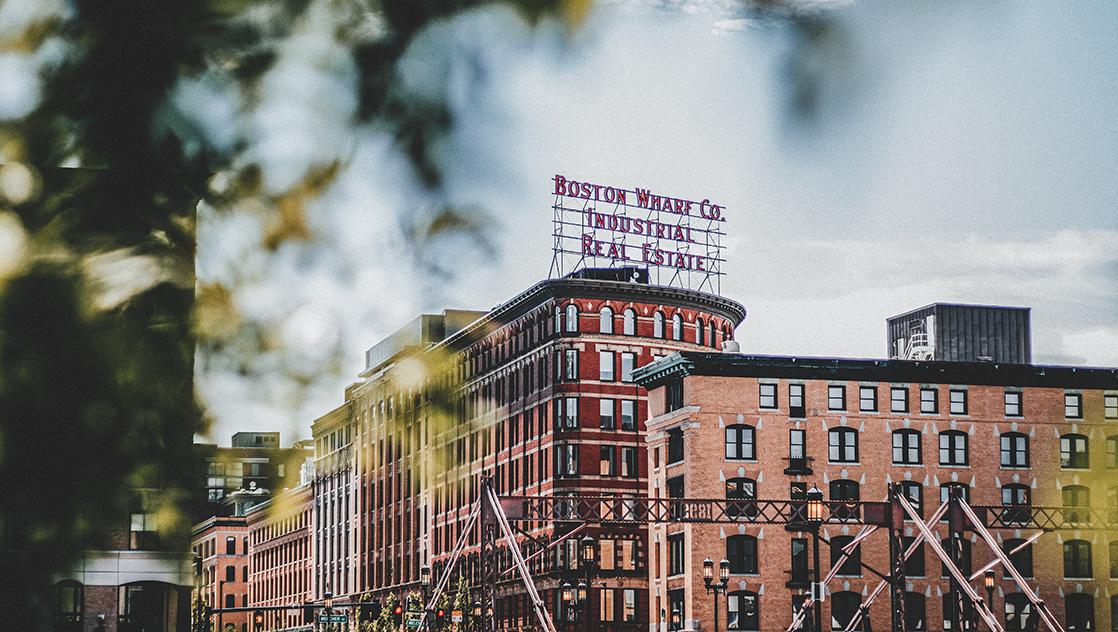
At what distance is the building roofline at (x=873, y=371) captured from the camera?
115375mm

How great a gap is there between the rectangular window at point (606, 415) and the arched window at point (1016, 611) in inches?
1386

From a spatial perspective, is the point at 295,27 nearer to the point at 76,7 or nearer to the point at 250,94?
the point at 250,94

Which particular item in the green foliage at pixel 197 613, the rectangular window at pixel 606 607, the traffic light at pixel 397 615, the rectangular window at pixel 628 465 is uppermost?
the rectangular window at pixel 628 465

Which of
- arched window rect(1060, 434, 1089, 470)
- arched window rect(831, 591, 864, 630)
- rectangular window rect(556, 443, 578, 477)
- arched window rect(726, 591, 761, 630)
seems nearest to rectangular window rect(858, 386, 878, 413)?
arched window rect(831, 591, 864, 630)

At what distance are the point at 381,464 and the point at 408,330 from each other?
89 cm

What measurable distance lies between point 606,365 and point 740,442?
67.0ft

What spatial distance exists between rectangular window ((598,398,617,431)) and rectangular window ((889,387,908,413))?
81.6ft

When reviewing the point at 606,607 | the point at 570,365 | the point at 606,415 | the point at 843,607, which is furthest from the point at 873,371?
the point at 606,607

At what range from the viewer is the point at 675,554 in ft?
381

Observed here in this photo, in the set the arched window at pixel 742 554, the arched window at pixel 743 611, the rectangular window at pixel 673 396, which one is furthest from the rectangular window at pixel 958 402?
the arched window at pixel 743 611

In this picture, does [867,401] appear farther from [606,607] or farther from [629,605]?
[606,607]

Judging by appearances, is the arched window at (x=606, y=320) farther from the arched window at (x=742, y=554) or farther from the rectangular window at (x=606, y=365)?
the arched window at (x=742, y=554)

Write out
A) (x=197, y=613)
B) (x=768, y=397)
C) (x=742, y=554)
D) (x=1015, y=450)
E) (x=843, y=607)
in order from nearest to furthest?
(x=197, y=613) → (x=742, y=554) → (x=843, y=607) → (x=768, y=397) → (x=1015, y=450)

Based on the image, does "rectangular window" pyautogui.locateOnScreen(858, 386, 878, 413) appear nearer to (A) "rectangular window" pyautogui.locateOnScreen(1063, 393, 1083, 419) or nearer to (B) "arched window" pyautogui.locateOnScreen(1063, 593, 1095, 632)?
(A) "rectangular window" pyautogui.locateOnScreen(1063, 393, 1083, 419)
